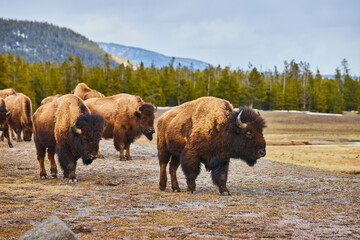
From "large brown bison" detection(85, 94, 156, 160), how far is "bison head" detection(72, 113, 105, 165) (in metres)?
5.46

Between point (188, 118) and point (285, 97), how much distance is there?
273 ft

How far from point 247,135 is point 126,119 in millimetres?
8602

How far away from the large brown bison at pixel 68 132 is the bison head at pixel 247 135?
3.70m

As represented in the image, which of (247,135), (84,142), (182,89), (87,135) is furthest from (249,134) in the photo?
(182,89)

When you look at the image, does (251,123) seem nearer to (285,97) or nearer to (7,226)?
(7,226)

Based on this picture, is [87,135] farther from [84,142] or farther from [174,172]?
[174,172]

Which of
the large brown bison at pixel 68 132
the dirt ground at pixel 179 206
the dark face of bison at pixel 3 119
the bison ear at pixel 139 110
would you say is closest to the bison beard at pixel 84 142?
the large brown bison at pixel 68 132

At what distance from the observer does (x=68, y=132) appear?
10453 mm

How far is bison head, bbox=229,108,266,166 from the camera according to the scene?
8.50 meters

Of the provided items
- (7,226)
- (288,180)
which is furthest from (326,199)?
(7,226)

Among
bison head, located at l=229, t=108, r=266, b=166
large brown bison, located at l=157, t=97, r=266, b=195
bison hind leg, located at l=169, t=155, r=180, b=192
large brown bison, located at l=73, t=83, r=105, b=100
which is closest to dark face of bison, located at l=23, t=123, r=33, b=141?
large brown bison, located at l=73, t=83, r=105, b=100

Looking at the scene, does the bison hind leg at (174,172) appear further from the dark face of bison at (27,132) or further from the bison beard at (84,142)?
the dark face of bison at (27,132)

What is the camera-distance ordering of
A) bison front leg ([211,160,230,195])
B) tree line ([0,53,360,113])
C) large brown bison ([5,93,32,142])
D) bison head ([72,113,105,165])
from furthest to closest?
tree line ([0,53,360,113]) → large brown bison ([5,93,32,142]) → bison head ([72,113,105,165]) → bison front leg ([211,160,230,195])

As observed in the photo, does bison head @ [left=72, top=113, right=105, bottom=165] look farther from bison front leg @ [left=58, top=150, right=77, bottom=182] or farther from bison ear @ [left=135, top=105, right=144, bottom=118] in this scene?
bison ear @ [left=135, top=105, right=144, bottom=118]
